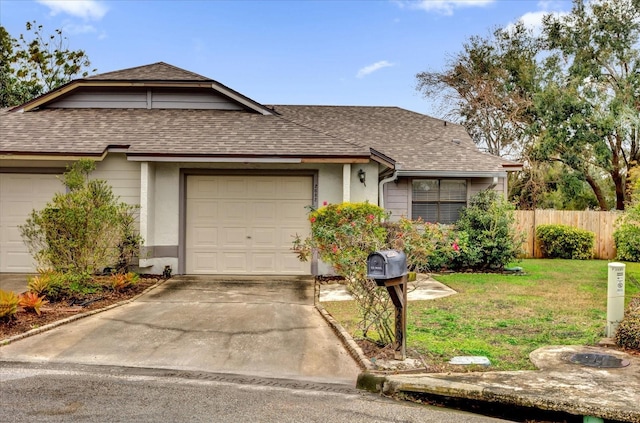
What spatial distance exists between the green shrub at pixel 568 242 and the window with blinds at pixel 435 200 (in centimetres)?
555

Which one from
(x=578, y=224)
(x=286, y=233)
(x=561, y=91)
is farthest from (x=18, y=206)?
(x=561, y=91)

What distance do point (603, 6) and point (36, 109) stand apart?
2549cm

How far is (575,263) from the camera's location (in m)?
16.6

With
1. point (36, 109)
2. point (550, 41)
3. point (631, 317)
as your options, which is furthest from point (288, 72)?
point (631, 317)

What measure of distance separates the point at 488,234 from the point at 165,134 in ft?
28.3

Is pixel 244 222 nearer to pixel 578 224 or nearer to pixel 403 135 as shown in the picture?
pixel 403 135

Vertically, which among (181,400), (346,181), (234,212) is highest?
(346,181)

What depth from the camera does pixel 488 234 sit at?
13.9m

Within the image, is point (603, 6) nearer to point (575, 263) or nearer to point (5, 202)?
point (575, 263)

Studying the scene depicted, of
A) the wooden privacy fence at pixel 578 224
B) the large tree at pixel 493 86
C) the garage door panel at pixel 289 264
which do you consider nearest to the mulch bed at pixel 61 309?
the garage door panel at pixel 289 264

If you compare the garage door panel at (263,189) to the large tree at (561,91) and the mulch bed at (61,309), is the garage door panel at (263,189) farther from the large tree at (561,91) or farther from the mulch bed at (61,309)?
the large tree at (561,91)

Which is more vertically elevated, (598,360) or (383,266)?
(383,266)

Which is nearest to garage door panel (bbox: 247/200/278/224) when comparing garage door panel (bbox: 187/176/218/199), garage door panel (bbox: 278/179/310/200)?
garage door panel (bbox: 278/179/310/200)

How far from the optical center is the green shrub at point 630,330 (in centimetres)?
629
